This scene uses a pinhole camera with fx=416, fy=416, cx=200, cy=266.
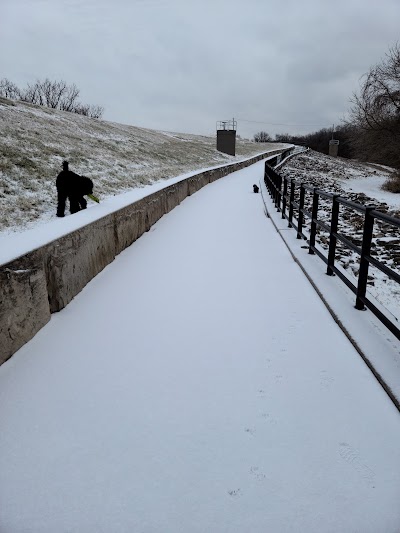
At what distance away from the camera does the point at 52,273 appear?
4090 millimetres

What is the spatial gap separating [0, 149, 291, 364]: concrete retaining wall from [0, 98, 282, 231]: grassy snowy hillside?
291 centimetres

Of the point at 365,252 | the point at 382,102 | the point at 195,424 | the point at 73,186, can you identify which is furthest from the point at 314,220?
the point at 382,102

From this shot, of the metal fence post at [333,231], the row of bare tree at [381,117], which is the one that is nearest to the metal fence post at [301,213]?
the metal fence post at [333,231]

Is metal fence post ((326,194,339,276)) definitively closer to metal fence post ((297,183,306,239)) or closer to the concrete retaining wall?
metal fence post ((297,183,306,239))

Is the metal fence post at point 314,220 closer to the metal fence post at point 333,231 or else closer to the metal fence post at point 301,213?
the metal fence post at point 301,213

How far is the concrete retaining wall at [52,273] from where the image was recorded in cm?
323

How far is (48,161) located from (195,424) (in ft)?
40.2

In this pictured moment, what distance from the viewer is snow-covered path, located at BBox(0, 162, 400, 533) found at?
193cm

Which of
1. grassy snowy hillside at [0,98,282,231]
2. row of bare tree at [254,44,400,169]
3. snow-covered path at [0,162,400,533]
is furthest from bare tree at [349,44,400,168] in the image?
snow-covered path at [0,162,400,533]

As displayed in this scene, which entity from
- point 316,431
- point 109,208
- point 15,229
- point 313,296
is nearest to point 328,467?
point 316,431

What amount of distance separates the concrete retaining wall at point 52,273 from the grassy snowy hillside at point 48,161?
2.91 m

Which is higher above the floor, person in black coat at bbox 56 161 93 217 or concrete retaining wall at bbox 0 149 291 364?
person in black coat at bbox 56 161 93 217

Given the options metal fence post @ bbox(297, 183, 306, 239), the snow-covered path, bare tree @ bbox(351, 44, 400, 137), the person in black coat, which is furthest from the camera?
bare tree @ bbox(351, 44, 400, 137)

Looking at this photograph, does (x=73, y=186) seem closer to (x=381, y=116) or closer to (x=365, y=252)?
(x=365, y=252)
